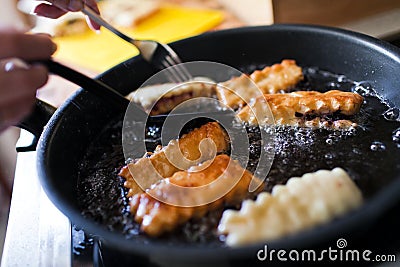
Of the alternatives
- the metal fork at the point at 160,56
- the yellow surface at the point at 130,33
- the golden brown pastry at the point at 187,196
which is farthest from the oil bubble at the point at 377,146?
the yellow surface at the point at 130,33

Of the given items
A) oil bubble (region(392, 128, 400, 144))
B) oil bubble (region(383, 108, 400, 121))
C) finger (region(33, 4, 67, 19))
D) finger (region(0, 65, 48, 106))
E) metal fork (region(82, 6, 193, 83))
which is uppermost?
finger (region(33, 4, 67, 19))

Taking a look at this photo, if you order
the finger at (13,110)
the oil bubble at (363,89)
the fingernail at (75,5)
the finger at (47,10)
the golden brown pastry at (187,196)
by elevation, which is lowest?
the golden brown pastry at (187,196)

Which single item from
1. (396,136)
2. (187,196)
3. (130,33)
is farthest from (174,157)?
(130,33)

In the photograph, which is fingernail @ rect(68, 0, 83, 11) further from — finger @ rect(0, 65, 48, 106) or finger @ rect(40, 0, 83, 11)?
finger @ rect(0, 65, 48, 106)

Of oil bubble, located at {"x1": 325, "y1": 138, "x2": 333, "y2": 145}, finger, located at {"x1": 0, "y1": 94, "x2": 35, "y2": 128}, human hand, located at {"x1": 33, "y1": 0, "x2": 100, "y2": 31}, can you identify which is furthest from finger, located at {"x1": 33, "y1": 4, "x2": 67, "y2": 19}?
oil bubble, located at {"x1": 325, "y1": 138, "x2": 333, "y2": 145}

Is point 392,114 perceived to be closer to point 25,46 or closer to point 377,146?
point 377,146

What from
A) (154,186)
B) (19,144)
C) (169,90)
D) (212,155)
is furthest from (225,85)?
(19,144)

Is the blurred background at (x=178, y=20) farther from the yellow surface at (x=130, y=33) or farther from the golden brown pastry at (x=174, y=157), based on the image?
the golden brown pastry at (x=174, y=157)

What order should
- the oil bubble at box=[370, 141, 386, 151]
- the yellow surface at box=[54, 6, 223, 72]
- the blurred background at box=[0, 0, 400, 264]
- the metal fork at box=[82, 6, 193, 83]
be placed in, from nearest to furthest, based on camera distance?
the oil bubble at box=[370, 141, 386, 151] → the metal fork at box=[82, 6, 193, 83] → the blurred background at box=[0, 0, 400, 264] → the yellow surface at box=[54, 6, 223, 72]
